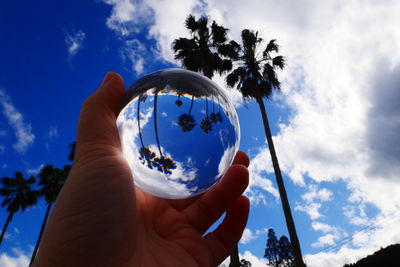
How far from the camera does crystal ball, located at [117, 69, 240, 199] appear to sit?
5.79 feet

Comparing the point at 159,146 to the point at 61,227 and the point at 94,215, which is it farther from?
the point at 61,227

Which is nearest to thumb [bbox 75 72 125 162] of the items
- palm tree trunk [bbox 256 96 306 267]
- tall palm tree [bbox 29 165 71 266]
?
palm tree trunk [bbox 256 96 306 267]

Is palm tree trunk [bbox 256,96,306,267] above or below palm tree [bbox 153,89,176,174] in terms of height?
above

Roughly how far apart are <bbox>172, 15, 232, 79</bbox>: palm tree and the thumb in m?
13.2

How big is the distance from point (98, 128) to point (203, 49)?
1453cm

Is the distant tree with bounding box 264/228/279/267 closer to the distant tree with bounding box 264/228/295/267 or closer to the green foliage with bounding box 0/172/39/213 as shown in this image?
the distant tree with bounding box 264/228/295/267

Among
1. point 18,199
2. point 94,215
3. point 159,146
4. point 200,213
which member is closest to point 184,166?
point 159,146

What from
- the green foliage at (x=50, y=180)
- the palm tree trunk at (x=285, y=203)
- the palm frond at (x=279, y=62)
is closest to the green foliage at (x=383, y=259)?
the palm tree trunk at (x=285, y=203)

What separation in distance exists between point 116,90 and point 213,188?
52.7 inches

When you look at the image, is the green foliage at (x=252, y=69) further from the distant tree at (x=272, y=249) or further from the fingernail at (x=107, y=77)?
the distant tree at (x=272, y=249)

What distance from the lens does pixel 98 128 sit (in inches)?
81.7

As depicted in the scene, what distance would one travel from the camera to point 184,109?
179cm

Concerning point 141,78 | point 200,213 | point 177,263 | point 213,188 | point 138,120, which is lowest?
point 177,263

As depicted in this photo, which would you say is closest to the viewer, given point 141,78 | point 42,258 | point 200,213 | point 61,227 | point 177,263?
point 42,258
